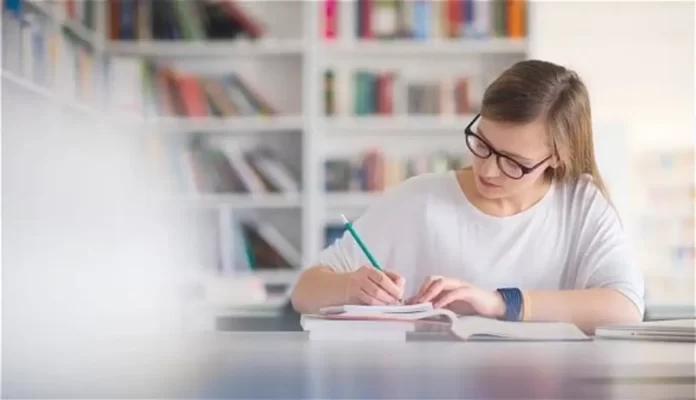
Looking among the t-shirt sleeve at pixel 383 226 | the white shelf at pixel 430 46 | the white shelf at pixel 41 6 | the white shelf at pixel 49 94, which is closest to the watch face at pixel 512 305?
the t-shirt sleeve at pixel 383 226

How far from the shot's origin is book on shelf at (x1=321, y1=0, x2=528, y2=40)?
4051 mm

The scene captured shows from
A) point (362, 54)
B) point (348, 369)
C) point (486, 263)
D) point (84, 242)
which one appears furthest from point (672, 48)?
point (348, 369)

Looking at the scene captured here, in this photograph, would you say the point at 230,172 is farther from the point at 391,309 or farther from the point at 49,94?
the point at 391,309

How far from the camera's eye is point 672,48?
689cm

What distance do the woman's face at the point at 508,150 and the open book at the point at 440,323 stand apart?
34 cm

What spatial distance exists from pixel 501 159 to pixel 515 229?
194 millimetres

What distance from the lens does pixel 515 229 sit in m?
1.63

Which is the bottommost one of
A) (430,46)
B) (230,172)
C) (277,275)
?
(277,275)

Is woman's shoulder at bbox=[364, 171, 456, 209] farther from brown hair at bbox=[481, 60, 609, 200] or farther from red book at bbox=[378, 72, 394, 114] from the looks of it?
red book at bbox=[378, 72, 394, 114]

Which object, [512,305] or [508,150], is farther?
[508,150]

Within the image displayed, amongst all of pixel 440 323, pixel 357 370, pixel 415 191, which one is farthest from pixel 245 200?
pixel 357 370

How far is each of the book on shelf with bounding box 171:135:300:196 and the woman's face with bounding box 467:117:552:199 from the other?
2585 mm

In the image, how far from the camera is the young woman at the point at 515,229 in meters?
1.39

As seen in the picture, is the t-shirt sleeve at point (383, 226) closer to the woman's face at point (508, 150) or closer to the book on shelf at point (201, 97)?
the woman's face at point (508, 150)
